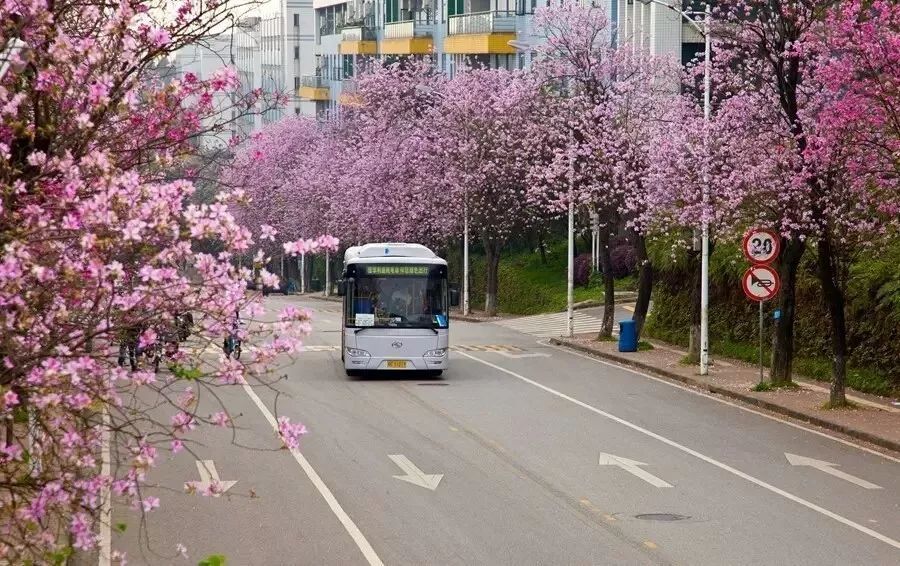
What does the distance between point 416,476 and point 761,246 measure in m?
11.9

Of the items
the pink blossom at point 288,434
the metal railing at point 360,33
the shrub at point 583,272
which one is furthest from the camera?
the metal railing at point 360,33

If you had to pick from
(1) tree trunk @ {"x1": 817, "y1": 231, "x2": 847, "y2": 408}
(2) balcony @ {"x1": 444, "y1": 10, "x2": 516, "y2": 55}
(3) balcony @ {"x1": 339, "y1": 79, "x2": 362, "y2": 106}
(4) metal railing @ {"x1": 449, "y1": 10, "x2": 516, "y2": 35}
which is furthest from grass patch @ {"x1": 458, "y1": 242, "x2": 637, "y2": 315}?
(1) tree trunk @ {"x1": 817, "y1": 231, "x2": 847, "y2": 408}

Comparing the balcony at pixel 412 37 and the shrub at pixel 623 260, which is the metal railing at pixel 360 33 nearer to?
the balcony at pixel 412 37

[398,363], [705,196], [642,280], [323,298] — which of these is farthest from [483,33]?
[705,196]

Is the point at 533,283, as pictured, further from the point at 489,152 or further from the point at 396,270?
the point at 396,270

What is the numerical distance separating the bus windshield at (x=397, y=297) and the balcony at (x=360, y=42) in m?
61.2

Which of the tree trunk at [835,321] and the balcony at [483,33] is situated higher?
the balcony at [483,33]

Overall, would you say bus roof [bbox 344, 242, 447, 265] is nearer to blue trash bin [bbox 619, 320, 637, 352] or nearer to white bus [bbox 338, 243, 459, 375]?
white bus [bbox 338, 243, 459, 375]

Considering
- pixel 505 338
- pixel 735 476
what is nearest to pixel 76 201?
pixel 735 476

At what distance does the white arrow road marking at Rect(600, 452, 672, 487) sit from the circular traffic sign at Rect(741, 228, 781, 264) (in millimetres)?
8701

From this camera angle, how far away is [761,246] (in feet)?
98.6

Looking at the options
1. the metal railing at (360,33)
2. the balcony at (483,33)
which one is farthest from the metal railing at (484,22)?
the metal railing at (360,33)

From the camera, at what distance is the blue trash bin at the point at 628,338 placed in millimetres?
40406

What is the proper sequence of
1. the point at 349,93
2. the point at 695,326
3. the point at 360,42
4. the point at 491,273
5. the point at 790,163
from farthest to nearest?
the point at 360,42, the point at 349,93, the point at 491,273, the point at 695,326, the point at 790,163
